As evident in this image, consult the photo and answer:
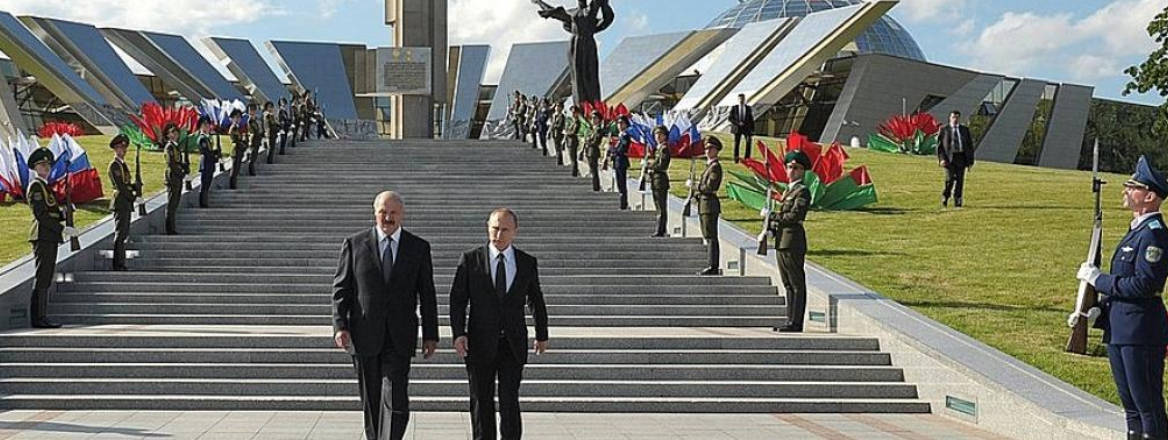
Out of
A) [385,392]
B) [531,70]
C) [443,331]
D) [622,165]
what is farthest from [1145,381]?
[531,70]

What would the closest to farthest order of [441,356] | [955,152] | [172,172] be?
[441,356] < [172,172] < [955,152]

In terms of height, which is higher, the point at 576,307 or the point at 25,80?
the point at 25,80

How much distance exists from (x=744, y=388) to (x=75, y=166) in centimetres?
1188

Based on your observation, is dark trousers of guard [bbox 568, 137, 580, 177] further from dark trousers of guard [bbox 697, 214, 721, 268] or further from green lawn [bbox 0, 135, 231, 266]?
dark trousers of guard [bbox 697, 214, 721, 268]

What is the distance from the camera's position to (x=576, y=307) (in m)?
11.1

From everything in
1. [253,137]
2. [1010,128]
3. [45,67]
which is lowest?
[253,137]

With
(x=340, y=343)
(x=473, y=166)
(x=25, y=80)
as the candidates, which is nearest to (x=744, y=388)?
(x=340, y=343)

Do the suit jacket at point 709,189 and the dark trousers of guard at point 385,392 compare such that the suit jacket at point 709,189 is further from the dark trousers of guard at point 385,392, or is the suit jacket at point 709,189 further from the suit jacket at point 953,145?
the dark trousers of guard at point 385,392

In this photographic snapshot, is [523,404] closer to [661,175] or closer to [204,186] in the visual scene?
[661,175]

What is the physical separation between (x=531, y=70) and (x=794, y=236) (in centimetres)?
4039

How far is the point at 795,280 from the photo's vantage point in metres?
9.80

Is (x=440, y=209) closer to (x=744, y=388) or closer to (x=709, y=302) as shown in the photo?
(x=709, y=302)

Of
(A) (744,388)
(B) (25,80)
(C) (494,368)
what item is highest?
(B) (25,80)

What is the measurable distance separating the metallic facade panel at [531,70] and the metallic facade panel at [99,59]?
1299 centimetres
